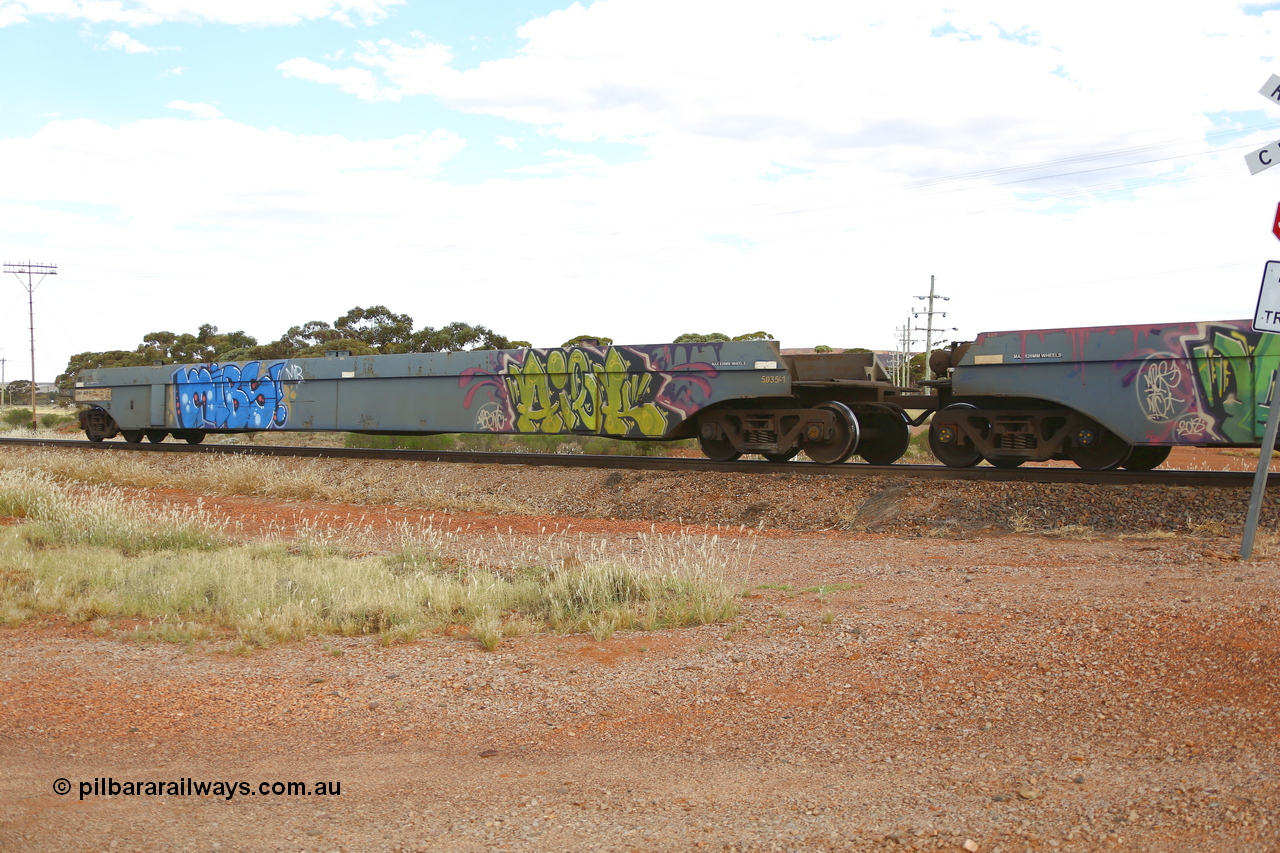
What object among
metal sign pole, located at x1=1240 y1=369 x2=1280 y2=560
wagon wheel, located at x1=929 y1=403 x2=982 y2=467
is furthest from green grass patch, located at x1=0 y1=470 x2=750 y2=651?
wagon wheel, located at x1=929 y1=403 x2=982 y2=467

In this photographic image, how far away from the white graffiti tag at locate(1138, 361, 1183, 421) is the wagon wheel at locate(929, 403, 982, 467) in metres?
2.51

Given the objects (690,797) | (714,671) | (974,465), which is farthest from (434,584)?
(974,465)

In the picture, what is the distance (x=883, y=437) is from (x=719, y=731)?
Answer: 12751 mm

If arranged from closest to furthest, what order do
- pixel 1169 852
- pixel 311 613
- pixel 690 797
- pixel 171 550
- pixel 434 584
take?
1. pixel 1169 852
2. pixel 690 797
3. pixel 311 613
4. pixel 434 584
5. pixel 171 550

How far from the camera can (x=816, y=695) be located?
561 centimetres

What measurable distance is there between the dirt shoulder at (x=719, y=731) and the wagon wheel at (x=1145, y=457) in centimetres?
689

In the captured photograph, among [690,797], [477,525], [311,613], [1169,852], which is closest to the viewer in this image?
[1169,852]

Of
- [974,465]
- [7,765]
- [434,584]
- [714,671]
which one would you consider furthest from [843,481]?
[7,765]

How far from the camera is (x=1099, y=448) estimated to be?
14102 mm

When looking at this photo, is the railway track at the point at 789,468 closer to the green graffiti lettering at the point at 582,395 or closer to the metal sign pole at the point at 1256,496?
the green graffiti lettering at the point at 582,395

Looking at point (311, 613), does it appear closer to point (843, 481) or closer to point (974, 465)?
point (843, 481)

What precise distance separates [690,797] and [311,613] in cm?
449

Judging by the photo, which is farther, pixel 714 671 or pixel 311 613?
pixel 311 613

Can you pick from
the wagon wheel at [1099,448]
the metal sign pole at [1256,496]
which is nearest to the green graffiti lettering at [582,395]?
the wagon wheel at [1099,448]
